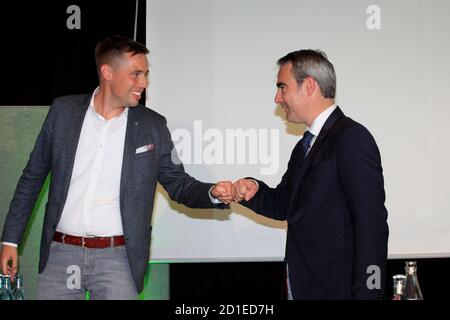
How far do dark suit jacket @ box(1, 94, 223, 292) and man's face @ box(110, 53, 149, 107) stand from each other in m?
0.08

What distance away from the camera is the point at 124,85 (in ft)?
12.0

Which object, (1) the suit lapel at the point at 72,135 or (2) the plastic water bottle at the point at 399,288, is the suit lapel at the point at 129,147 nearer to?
(1) the suit lapel at the point at 72,135

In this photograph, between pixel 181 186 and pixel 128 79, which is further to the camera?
pixel 181 186

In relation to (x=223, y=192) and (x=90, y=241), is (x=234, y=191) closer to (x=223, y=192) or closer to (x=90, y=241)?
(x=223, y=192)

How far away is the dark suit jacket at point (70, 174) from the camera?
3473 mm

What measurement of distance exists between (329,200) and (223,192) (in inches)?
30.0

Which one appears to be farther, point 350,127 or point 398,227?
point 398,227

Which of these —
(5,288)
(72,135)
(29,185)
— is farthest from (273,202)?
(5,288)

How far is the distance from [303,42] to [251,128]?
690 millimetres

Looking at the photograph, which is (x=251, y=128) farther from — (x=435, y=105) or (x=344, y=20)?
Result: (x=435, y=105)

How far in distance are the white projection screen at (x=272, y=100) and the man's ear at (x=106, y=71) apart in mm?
1131

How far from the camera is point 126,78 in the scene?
3.71 meters

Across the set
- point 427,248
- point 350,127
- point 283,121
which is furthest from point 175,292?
point 350,127

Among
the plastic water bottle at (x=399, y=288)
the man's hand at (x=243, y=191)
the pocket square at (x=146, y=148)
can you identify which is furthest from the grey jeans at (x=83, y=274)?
the plastic water bottle at (x=399, y=288)
